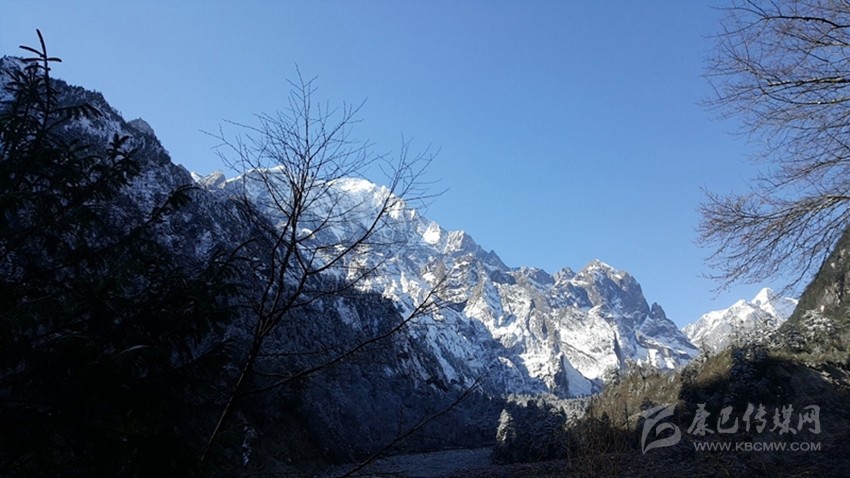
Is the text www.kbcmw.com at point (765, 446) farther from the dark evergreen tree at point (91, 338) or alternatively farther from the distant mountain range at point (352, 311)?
the dark evergreen tree at point (91, 338)

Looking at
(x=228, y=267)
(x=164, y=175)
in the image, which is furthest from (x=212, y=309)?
(x=164, y=175)

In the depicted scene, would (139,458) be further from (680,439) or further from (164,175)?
(164,175)

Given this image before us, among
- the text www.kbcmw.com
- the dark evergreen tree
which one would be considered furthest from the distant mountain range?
the text www.kbcmw.com

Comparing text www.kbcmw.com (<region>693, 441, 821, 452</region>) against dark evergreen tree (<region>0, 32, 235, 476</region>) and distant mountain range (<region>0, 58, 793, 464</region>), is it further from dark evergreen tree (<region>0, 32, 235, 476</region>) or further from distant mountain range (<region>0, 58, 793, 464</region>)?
dark evergreen tree (<region>0, 32, 235, 476</region>)

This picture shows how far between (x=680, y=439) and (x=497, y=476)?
27.9 ft

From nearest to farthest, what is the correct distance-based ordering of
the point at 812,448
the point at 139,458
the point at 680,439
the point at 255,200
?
the point at 139,458, the point at 255,200, the point at 812,448, the point at 680,439

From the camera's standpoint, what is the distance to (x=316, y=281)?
369 centimetres

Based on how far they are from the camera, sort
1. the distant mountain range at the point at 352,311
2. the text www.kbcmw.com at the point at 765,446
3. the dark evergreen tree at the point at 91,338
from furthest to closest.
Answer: the text www.kbcmw.com at the point at 765,446 → the distant mountain range at the point at 352,311 → the dark evergreen tree at the point at 91,338

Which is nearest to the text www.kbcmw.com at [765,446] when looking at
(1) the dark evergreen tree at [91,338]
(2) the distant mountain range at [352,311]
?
(2) the distant mountain range at [352,311]

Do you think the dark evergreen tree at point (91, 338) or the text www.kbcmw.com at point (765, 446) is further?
the text www.kbcmw.com at point (765, 446)

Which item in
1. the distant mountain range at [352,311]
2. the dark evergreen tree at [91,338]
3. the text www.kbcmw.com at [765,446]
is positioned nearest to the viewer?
the dark evergreen tree at [91,338]

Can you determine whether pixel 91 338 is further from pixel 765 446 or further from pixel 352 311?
pixel 352 311

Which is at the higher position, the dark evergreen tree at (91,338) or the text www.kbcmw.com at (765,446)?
the dark evergreen tree at (91,338)

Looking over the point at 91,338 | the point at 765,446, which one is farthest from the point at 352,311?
the point at 91,338
